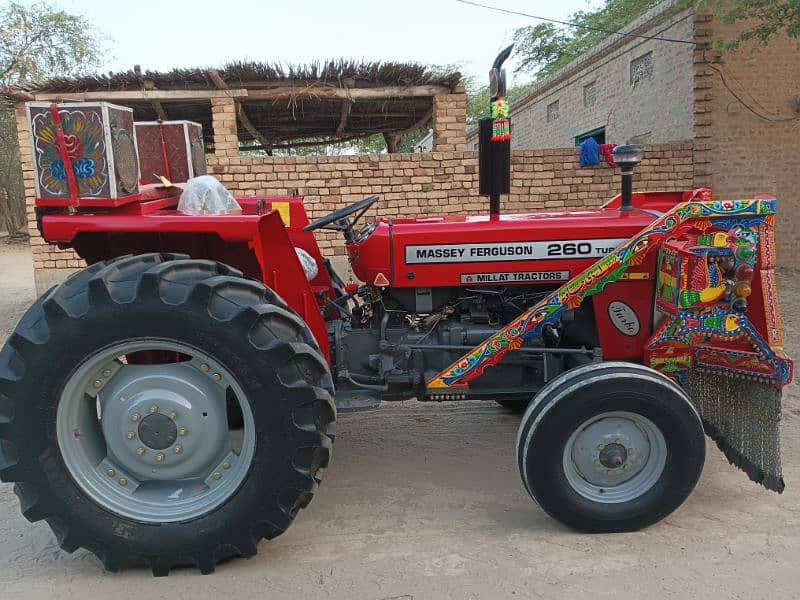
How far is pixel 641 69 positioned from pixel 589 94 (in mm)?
2666

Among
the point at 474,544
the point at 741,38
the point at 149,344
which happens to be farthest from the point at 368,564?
the point at 741,38

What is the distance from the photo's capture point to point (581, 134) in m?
14.0

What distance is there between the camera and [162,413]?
2529 mm

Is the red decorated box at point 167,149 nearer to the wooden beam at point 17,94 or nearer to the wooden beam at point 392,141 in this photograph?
the wooden beam at point 17,94

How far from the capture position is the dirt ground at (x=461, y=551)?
92.9 inches

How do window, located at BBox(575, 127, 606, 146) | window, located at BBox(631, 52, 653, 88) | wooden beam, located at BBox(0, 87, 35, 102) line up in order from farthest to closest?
window, located at BBox(575, 127, 606, 146) < window, located at BBox(631, 52, 653, 88) < wooden beam, located at BBox(0, 87, 35, 102)

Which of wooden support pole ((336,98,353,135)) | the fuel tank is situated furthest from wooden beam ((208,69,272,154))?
the fuel tank

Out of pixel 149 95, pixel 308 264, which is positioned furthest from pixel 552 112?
pixel 308 264

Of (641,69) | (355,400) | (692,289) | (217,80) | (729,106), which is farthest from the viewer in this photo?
(641,69)

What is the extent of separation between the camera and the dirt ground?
92.9 inches

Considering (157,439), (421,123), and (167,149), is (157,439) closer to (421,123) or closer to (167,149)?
(167,149)

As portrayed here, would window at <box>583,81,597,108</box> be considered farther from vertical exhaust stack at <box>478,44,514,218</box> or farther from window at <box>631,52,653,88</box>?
vertical exhaust stack at <box>478,44,514,218</box>

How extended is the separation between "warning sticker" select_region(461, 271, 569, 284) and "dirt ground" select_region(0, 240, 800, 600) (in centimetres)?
99

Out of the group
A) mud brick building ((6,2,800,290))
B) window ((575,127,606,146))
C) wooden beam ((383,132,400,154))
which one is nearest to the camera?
mud brick building ((6,2,800,290))
